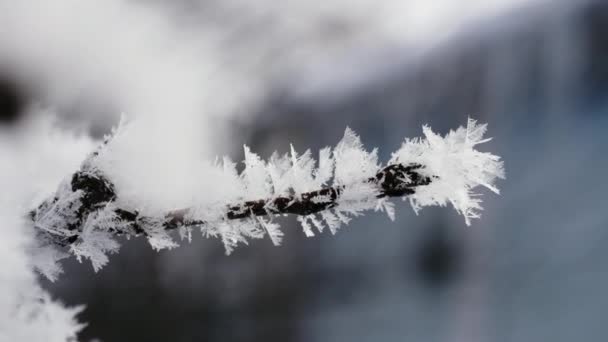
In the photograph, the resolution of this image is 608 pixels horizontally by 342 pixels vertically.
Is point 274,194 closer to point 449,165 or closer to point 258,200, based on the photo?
point 258,200

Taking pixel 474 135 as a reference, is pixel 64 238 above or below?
below

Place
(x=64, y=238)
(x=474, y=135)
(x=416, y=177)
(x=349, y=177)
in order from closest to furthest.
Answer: (x=416, y=177), (x=349, y=177), (x=474, y=135), (x=64, y=238)

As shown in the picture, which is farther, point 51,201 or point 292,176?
point 51,201

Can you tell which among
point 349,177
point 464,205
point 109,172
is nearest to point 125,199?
point 109,172

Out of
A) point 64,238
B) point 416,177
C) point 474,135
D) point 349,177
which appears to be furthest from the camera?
point 64,238

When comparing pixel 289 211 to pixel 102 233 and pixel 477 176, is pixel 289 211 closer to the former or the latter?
pixel 477 176

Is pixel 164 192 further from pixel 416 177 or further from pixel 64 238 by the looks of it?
pixel 416 177

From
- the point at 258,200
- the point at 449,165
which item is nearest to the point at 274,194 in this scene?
the point at 258,200

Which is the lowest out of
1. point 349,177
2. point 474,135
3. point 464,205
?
point 464,205
